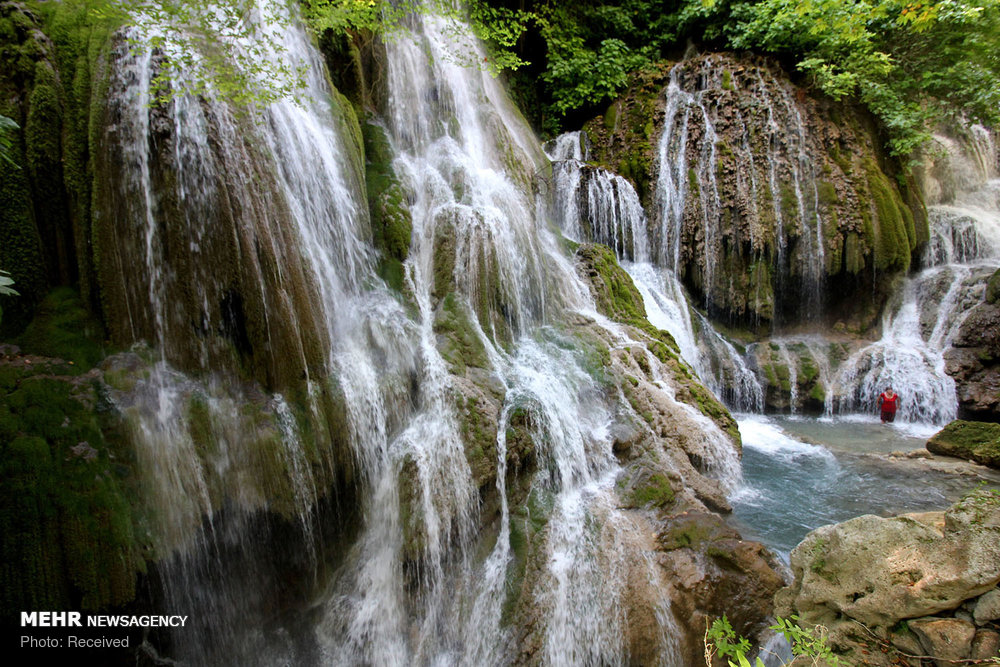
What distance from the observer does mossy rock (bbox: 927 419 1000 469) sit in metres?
7.45

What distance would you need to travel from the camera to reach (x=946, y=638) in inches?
95.6

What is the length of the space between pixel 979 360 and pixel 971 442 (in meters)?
3.27

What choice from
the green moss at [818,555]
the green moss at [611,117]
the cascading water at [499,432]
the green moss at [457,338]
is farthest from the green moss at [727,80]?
the green moss at [818,555]

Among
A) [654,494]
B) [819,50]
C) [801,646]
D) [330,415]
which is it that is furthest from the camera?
[819,50]

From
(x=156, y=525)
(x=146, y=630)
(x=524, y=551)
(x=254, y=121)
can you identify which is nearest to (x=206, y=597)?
(x=146, y=630)

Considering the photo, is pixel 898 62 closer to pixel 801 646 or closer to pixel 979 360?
pixel 979 360

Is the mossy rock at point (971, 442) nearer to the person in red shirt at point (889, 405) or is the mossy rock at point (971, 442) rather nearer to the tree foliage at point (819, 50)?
the person in red shirt at point (889, 405)

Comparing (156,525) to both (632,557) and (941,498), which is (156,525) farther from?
(941,498)

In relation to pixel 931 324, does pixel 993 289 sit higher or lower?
higher

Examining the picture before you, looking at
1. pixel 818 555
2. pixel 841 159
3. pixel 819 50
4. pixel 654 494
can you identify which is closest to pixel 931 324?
pixel 841 159

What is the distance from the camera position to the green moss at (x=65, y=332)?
3.95 meters

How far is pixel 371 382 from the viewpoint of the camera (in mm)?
5359

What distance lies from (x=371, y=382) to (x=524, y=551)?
7.86ft

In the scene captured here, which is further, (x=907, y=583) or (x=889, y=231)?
(x=889, y=231)
